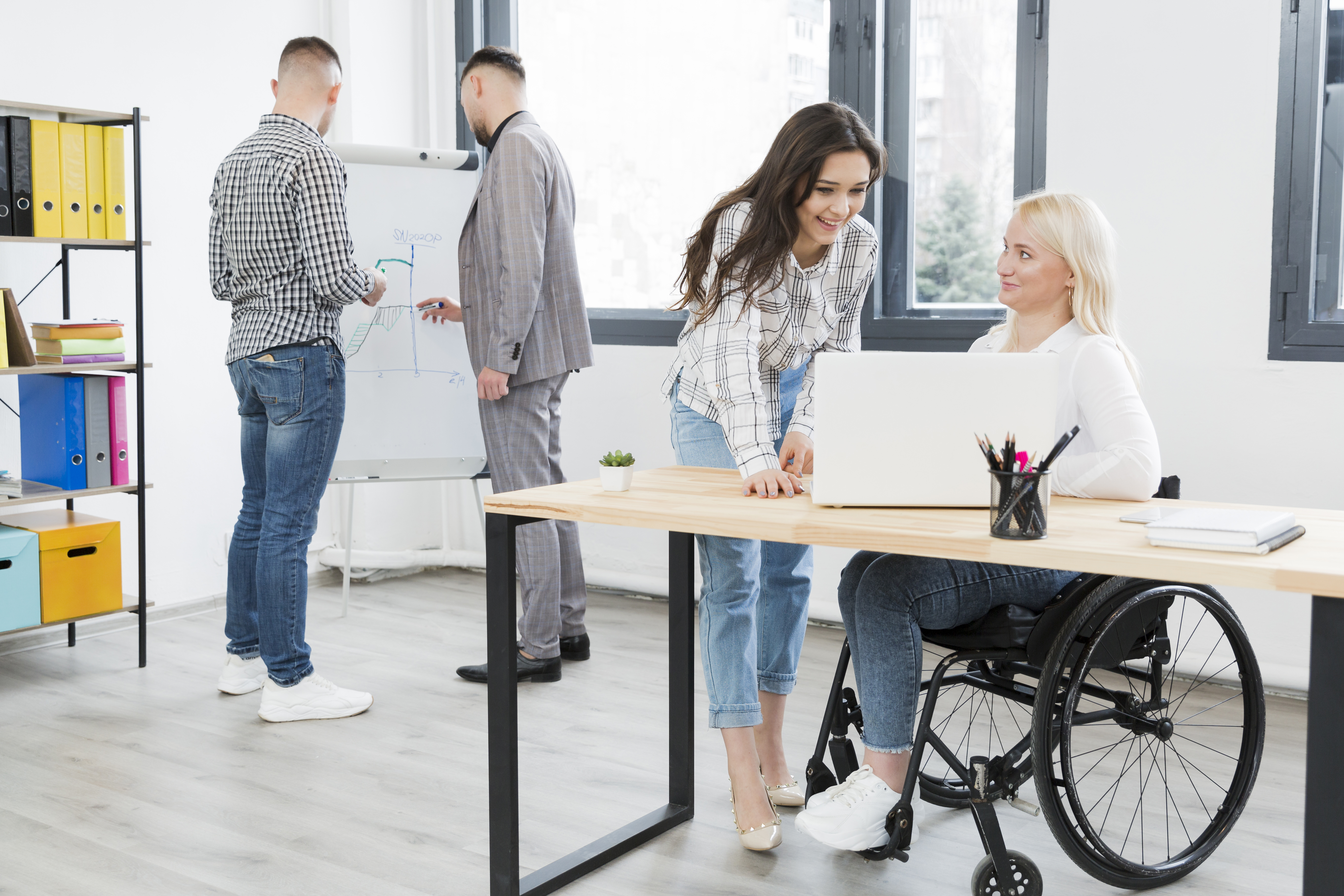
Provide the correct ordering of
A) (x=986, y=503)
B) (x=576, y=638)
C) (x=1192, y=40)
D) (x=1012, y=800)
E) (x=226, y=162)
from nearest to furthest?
(x=986, y=503)
(x=1012, y=800)
(x=226, y=162)
(x=1192, y=40)
(x=576, y=638)

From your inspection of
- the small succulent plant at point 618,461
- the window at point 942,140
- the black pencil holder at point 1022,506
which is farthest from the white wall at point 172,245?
the black pencil holder at point 1022,506

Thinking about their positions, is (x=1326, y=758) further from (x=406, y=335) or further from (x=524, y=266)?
(x=406, y=335)

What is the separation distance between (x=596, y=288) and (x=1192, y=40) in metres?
2.11

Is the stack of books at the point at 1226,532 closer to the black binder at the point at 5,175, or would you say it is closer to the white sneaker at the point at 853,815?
the white sneaker at the point at 853,815

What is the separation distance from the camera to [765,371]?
219 cm

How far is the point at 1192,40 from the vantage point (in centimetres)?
296

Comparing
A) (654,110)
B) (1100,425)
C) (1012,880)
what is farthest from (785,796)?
(654,110)

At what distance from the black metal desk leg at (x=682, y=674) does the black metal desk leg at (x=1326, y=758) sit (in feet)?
3.48

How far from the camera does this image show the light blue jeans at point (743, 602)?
6.68 feet

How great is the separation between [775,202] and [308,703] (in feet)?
5.50

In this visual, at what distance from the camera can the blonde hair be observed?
6.41ft

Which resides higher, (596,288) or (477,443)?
(596,288)

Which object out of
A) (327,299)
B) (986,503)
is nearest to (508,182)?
(327,299)

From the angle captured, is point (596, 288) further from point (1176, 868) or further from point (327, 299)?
point (1176, 868)
